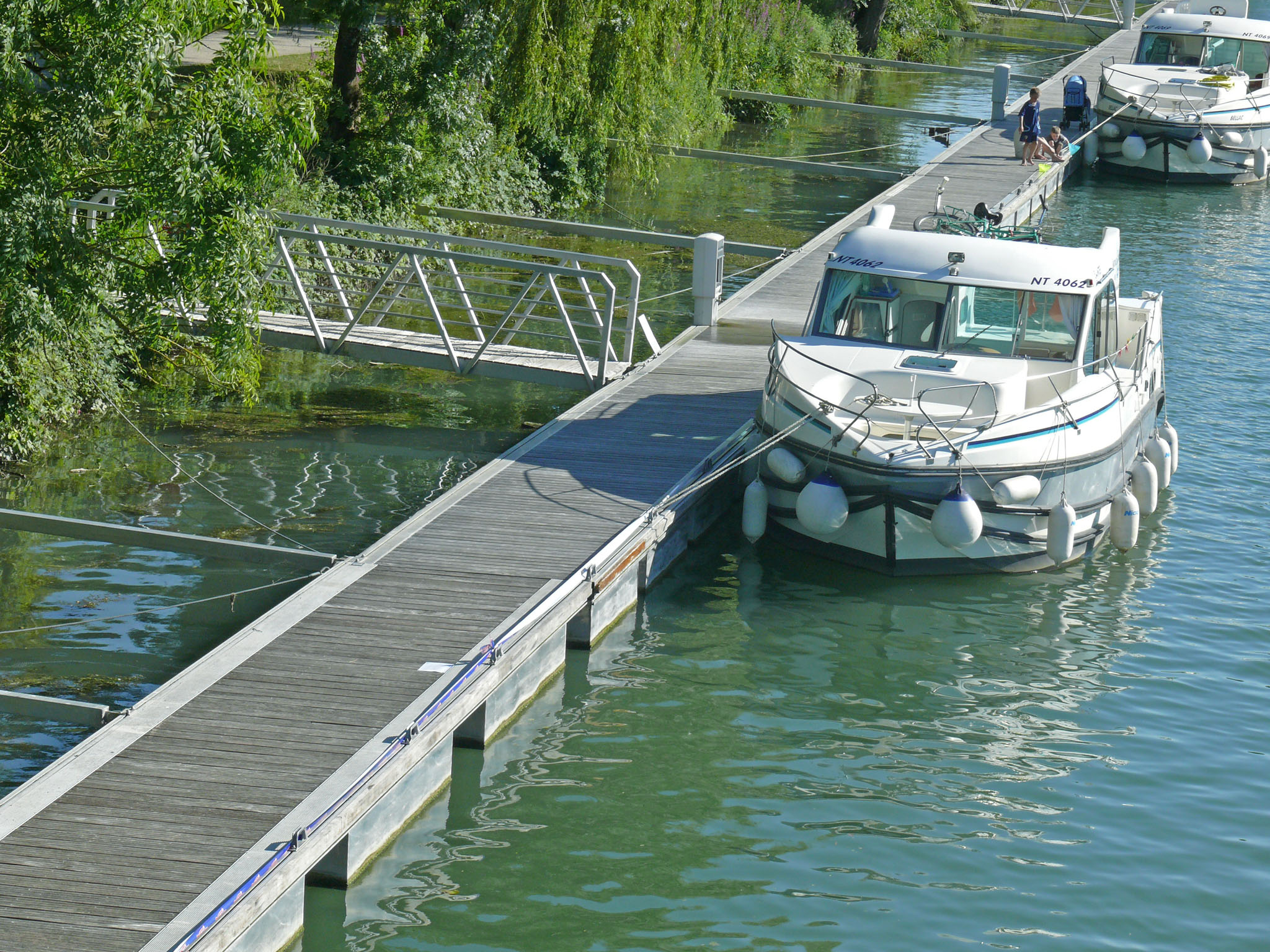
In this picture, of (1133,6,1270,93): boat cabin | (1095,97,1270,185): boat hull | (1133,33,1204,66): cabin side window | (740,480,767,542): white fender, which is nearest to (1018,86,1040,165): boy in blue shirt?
(1095,97,1270,185): boat hull

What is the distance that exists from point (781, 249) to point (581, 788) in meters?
13.4

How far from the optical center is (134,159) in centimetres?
1280

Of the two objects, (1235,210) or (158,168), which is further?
(1235,210)

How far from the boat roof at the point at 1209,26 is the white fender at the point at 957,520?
23695 millimetres

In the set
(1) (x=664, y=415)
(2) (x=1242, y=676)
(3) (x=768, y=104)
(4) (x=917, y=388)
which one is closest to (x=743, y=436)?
(1) (x=664, y=415)

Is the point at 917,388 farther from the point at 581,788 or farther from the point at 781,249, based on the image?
the point at 781,249

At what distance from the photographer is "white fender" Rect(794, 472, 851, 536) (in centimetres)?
1327

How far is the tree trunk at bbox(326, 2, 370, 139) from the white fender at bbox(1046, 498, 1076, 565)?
1430cm

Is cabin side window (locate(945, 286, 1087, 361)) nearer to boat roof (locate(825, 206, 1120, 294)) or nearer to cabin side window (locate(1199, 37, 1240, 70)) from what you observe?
boat roof (locate(825, 206, 1120, 294))

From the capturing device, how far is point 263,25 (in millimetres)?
13211

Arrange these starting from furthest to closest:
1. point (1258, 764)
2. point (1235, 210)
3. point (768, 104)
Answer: point (768, 104)
point (1235, 210)
point (1258, 764)

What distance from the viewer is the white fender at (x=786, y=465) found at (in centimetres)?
1364

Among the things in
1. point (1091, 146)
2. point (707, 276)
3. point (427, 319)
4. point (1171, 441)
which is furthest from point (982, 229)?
point (1091, 146)

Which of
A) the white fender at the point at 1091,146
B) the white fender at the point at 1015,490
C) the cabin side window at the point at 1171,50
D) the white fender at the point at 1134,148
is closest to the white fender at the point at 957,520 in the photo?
the white fender at the point at 1015,490
